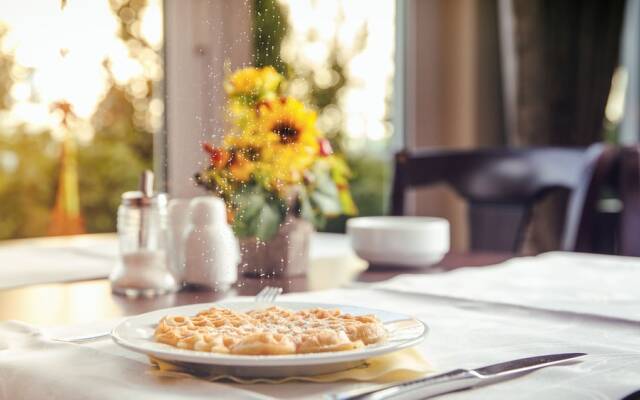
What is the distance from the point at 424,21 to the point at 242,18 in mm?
2606

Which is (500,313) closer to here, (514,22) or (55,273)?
(55,273)

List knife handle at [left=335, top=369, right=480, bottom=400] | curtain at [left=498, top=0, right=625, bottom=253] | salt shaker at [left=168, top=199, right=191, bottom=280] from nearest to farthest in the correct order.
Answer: knife handle at [left=335, top=369, right=480, bottom=400], salt shaker at [left=168, top=199, right=191, bottom=280], curtain at [left=498, top=0, right=625, bottom=253]

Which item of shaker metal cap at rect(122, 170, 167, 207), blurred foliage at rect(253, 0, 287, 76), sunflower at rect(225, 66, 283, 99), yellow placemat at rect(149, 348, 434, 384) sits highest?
blurred foliage at rect(253, 0, 287, 76)

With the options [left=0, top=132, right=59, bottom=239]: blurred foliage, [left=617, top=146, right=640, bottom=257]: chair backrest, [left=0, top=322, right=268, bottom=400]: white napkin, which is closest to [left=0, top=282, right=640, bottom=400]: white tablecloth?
[left=0, top=322, right=268, bottom=400]: white napkin

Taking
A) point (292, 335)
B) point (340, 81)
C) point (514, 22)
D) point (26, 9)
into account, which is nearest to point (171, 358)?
point (292, 335)

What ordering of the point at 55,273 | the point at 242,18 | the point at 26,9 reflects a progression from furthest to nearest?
the point at 55,273 → the point at 26,9 → the point at 242,18

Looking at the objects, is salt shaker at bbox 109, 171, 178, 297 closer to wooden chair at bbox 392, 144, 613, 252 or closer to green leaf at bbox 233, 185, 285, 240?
green leaf at bbox 233, 185, 285, 240

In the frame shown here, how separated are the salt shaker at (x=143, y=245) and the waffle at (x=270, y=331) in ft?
0.98

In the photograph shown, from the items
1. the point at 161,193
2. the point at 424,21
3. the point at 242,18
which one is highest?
the point at 424,21

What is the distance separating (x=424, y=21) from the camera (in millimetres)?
3189

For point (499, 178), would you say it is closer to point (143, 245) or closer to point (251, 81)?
point (143, 245)

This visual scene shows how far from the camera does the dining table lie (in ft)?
1.68

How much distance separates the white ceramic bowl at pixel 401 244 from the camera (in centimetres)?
118

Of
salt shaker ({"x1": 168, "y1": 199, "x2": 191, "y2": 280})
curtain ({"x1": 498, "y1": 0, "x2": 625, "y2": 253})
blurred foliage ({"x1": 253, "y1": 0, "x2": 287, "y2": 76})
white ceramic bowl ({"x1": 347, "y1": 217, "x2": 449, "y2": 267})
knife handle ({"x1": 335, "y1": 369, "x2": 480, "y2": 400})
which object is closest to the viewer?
knife handle ({"x1": 335, "y1": 369, "x2": 480, "y2": 400})
